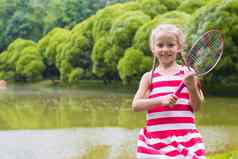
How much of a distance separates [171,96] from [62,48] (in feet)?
174

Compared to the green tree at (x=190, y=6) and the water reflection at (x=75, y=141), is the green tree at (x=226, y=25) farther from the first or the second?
the water reflection at (x=75, y=141)

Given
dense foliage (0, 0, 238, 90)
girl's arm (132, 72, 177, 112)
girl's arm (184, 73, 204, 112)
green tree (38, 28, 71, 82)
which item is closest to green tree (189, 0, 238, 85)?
dense foliage (0, 0, 238, 90)

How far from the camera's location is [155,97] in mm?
3977

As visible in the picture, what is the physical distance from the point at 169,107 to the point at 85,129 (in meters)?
14.7

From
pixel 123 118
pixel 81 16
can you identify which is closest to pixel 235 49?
pixel 123 118

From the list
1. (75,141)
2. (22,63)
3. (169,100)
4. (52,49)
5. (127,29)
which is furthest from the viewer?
(22,63)

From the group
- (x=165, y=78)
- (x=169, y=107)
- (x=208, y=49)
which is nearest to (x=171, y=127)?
(x=169, y=107)

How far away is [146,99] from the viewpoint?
394 centimetres

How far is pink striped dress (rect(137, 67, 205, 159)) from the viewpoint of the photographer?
3.82 metres

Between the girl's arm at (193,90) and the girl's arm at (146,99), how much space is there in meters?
0.14

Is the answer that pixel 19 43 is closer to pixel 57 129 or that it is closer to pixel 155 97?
pixel 57 129

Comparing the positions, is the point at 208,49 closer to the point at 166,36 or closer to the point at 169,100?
the point at 166,36

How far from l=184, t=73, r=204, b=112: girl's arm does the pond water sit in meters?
8.30

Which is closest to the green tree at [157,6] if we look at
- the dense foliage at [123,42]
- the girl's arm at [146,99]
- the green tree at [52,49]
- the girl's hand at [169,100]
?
the dense foliage at [123,42]
